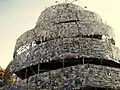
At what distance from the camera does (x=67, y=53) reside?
1683cm

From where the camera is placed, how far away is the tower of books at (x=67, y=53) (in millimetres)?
15672

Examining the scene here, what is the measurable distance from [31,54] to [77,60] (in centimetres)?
221

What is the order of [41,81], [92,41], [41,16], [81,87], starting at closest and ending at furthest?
1. [81,87]
2. [41,81]
3. [92,41]
4. [41,16]

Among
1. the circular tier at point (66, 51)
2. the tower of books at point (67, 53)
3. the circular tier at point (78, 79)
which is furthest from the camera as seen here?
the circular tier at point (66, 51)

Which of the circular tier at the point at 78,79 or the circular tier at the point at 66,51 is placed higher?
the circular tier at the point at 66,51

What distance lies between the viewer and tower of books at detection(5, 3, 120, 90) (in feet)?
51.4

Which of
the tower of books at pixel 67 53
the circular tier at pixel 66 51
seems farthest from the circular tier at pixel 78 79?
the circular tier at pixel 66 51

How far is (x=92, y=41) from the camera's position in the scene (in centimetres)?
1758

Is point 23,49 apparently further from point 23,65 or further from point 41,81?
point 41,81

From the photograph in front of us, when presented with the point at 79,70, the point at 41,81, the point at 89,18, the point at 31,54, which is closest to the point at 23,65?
the point at 31,54

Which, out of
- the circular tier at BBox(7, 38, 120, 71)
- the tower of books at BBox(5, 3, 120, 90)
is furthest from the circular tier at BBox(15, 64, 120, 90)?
the circular tier at BBox(7, 38, 120, 71)

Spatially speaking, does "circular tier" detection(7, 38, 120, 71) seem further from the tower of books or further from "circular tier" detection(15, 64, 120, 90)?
"circular tier" detection(15, 64, 120, 90)

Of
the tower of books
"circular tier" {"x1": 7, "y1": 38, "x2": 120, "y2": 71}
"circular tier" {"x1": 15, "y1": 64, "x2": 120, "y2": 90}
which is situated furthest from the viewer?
"circular tier" {"x1": 7, "y1": 38, "x2": 120, "y2": 71}

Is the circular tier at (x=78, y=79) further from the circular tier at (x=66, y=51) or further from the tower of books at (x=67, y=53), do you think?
the circular tier at (x=66, y=51)
